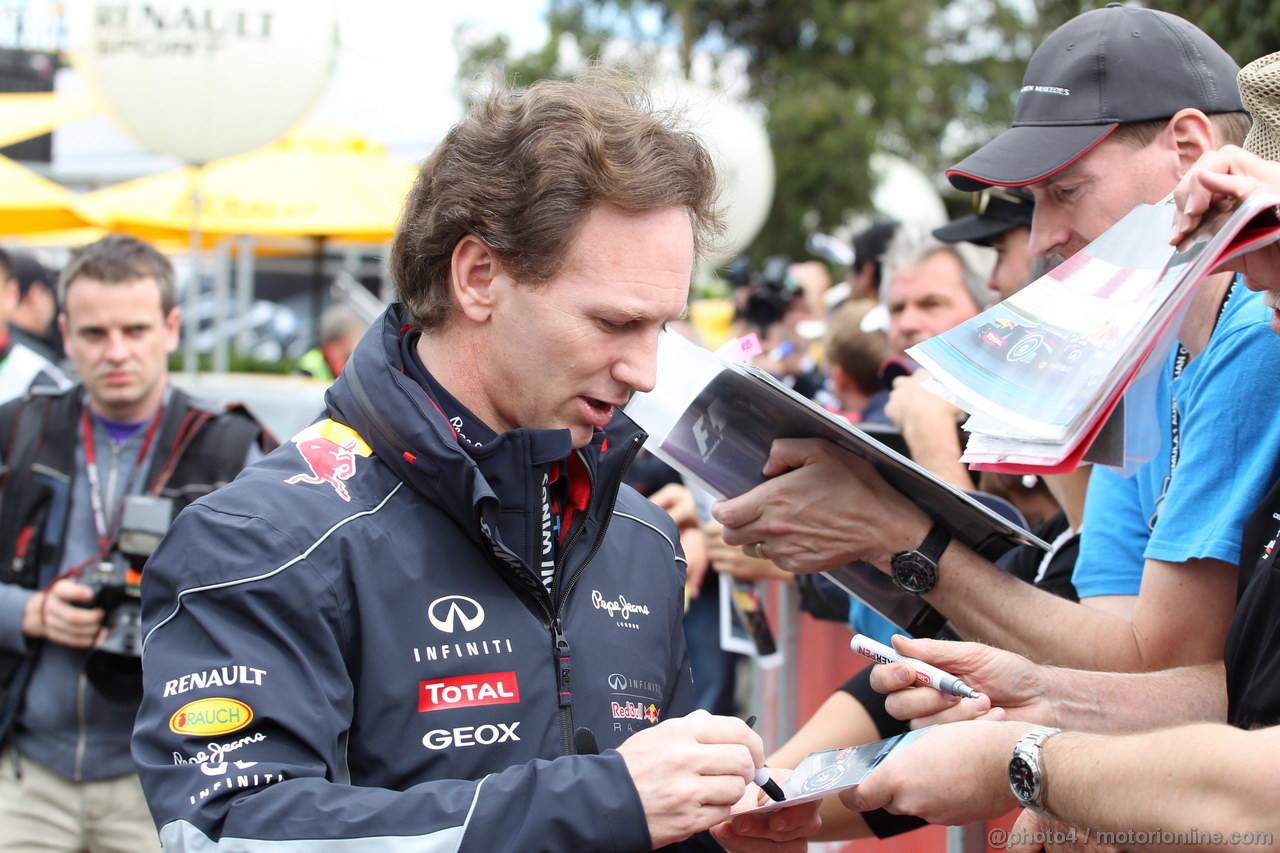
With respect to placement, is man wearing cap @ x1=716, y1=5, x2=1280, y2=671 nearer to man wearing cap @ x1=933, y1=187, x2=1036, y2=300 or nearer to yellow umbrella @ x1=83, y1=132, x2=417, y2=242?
man wearing cap @ x1=933, y1=187, x2=1036, y2=300

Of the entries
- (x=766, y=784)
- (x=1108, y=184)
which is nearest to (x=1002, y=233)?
(x=1108, y=184)

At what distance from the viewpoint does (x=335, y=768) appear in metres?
1.94

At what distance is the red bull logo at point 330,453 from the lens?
6.81 ft

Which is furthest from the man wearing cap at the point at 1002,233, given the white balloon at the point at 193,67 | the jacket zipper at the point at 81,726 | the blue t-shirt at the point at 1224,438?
the white balloon at the point at 193,67

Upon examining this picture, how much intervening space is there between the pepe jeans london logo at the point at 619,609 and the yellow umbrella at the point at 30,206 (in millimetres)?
9239

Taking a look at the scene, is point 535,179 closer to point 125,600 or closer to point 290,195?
point 125,600

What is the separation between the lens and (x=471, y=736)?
202 cm

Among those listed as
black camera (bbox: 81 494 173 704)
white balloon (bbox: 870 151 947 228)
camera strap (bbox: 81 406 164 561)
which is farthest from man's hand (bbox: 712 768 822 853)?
white balloon (bbox: 870 151 947 228)

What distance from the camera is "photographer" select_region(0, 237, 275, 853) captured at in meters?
3.82

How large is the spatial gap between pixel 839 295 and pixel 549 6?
46.2ft

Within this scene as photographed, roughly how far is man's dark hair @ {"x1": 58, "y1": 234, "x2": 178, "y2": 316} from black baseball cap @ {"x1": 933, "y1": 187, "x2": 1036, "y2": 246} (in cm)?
261

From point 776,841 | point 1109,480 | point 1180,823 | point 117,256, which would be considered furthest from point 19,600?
point 1180,823

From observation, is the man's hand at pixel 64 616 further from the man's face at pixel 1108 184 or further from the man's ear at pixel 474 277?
the man's face at pixel 1108 184

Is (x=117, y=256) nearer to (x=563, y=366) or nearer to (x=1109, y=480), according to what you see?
(x=563, y=366)
